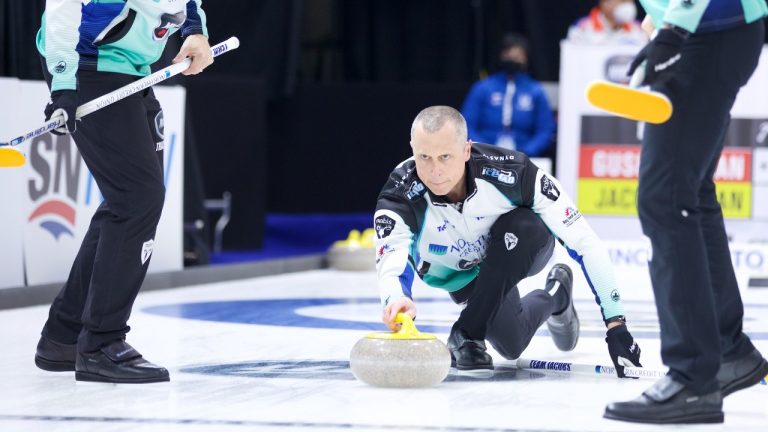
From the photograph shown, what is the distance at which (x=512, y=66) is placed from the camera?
849 centimetres

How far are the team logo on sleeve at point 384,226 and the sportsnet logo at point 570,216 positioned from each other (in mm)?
517

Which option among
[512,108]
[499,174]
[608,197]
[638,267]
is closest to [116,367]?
[499,174]

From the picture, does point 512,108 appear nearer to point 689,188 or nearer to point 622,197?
point 622,197

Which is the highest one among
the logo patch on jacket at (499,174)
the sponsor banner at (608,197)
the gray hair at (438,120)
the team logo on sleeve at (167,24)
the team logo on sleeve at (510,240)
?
the team logo on sleeve at (167,24)

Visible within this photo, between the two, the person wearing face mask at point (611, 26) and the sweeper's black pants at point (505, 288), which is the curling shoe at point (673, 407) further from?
the person wearing face mask at point (611, 26)

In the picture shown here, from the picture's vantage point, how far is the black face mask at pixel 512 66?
8.48 m

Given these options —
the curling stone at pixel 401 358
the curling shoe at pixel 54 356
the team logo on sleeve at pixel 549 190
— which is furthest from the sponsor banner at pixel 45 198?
the curling stone at pixel 401 358

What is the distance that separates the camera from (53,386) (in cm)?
336

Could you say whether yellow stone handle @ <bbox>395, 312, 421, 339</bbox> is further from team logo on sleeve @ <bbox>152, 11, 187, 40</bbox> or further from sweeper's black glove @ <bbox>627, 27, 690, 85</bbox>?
team logo on sleeve @ <bbox>152, 11, 187, 40</bbox>

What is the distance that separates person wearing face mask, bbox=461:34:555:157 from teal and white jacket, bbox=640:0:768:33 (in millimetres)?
5660

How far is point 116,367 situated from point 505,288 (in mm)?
1134

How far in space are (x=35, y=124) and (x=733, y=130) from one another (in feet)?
14.3

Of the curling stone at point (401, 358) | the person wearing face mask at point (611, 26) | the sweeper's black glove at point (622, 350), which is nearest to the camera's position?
the curling stone at point (401, 358)

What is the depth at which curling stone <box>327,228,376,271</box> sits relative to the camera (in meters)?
8.12
